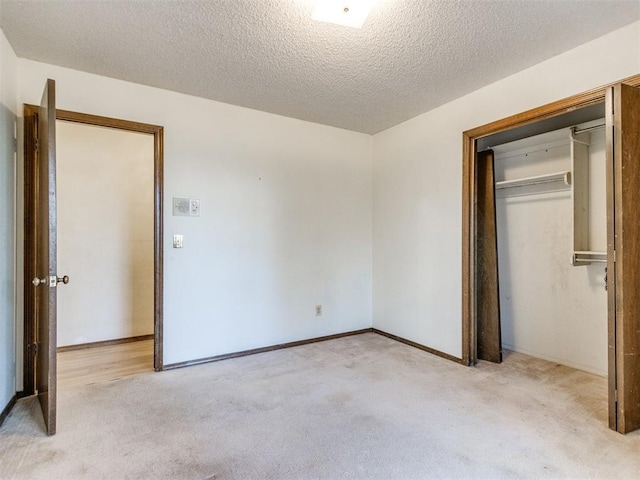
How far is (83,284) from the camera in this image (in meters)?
3.77

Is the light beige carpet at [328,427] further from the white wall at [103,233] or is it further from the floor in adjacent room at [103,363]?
the white wall at [103,233]

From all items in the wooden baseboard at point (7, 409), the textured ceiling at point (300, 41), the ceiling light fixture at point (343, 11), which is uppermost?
the textured ceiling at point (300, 41)

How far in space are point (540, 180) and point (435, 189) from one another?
1.00 meters

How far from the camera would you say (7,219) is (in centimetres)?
227

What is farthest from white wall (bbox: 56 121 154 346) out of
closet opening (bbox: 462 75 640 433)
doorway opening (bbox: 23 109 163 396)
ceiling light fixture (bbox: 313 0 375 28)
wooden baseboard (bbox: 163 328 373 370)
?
closet opening (bbox: 462 75 640 433)

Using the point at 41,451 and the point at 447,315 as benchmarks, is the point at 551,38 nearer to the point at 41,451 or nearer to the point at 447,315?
the point at 447,315

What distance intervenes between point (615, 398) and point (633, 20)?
228cm

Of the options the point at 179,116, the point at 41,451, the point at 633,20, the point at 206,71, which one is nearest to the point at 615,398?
the point at 633,20

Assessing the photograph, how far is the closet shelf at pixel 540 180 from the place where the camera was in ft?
10.1

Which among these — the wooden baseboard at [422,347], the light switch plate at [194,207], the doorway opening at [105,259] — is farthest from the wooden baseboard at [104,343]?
the wooden baseboard at [422,347]

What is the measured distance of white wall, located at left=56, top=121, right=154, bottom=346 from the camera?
3.69m

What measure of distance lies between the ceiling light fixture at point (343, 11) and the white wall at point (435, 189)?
1559mm

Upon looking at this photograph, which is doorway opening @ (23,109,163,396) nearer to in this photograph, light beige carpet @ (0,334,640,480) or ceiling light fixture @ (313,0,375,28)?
light beige carpet @ (0,334,640,480)

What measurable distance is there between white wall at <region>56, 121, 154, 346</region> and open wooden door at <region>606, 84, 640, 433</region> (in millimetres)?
4199
